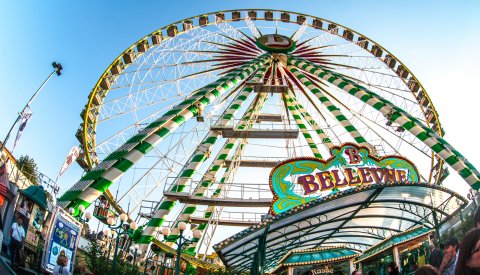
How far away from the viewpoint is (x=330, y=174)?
1336 cm

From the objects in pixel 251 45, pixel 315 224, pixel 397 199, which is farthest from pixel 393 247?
pixel 251 45

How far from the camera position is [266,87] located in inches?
742

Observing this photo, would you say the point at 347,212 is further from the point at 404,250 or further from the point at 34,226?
the point at 34,226

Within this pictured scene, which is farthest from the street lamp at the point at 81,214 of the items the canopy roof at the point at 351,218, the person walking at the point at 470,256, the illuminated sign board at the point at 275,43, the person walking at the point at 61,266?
the illuminated sign board at the point at 275,43

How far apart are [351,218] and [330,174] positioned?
7.09 feet

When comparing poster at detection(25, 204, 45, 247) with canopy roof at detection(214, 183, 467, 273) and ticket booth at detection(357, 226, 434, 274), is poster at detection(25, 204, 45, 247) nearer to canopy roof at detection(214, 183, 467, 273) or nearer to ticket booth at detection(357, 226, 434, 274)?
canopy roof at detection(214, 183, 467, 273)

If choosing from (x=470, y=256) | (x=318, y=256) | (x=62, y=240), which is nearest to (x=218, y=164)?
(x=318, y=256)

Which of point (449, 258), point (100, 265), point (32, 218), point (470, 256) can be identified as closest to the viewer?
point (470, 256)

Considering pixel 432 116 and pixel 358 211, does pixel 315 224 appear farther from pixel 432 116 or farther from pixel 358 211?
pixel 432 116

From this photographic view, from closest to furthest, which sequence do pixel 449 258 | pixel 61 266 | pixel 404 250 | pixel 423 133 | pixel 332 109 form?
1. pixel 449 258
2. pixel 61 266
3. pixel 404 250
4. pixel 423 133
5. pixel 332 109

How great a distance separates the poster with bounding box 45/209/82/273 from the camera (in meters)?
8.95

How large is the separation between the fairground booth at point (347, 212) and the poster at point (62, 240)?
3.94m

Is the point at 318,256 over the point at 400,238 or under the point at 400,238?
under

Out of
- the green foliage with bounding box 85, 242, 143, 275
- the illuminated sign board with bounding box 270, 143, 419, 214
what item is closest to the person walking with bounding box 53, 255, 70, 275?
the green foliage with bounding box 85, 242, 143, 275
